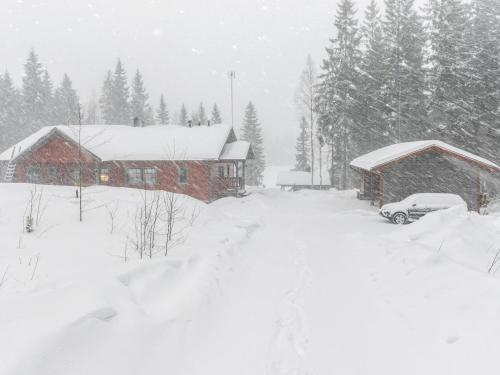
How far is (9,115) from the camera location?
52.4m

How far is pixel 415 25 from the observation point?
37062 mm

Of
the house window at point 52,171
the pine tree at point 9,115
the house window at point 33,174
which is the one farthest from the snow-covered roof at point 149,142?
the pine tree at point 9,115

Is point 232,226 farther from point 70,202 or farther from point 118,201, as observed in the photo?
point 70,202

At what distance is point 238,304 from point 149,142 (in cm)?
2313

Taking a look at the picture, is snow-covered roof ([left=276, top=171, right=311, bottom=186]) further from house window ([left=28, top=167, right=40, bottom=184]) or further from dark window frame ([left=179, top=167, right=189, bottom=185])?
house window ([left=28, top=167, right=40, bottom=184])

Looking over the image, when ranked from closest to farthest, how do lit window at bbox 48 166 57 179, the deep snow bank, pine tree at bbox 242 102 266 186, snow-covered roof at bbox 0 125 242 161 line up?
the deep snow bank
snow-covered roof at bbox 0 125 242 161
lit window at bbox 48 166 57 179
pine tree at bbox 242 102 266 186

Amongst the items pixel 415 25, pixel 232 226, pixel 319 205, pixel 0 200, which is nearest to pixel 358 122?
pixel 415 25

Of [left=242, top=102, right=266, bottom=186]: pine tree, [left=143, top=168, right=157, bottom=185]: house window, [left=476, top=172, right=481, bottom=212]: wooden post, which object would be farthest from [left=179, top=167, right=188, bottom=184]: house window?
[left=242, top=102, right=266, bottom=186]: pine tree

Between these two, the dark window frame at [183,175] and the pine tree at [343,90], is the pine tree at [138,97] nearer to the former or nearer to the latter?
the pine tree at [343,90]

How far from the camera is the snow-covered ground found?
4.58m

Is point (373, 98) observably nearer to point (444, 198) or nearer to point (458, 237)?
point (444, 198)

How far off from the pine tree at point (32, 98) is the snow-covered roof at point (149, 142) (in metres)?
29.3

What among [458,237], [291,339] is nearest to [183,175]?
[458,237]

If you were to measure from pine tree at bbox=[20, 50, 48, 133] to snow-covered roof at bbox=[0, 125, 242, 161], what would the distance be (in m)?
29.3
